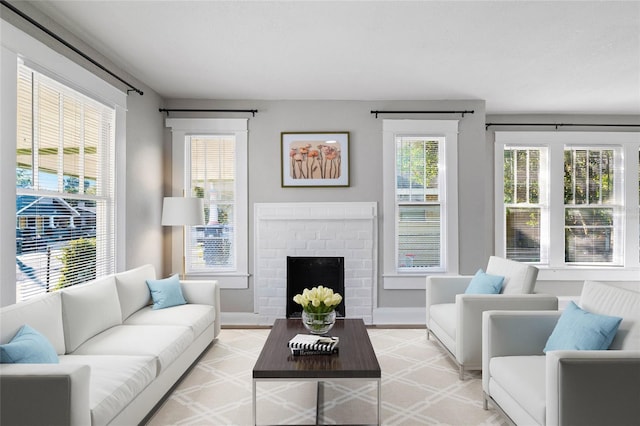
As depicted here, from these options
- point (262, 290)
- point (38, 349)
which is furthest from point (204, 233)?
point (38, 349)

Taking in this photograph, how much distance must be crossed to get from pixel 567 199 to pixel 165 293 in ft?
17.2

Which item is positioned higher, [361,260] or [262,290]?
[361,260]

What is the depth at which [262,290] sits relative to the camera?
469cm

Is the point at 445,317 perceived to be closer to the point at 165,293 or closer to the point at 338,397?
the point at 338,397

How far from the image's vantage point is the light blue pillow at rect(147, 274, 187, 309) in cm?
358

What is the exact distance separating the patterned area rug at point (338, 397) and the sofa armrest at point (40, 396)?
34.7 inches

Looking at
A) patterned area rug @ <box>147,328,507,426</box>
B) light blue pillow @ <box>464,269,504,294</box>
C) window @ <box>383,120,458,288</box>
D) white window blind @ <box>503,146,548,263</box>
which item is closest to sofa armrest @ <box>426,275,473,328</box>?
light blue pillow @ <box>464,269,504,294</box>

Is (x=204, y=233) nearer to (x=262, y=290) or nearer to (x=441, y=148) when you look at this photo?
(x=262, y=290)

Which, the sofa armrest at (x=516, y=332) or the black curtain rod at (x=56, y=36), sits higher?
the black curtain rod at (x=56, y=36)

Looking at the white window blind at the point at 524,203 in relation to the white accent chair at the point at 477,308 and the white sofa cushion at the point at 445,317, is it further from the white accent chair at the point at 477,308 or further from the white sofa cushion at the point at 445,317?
the white sofa cushion at the point at 445,317

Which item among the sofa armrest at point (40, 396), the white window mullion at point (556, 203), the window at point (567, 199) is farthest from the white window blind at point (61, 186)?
the white window mullion at point (556, 203)

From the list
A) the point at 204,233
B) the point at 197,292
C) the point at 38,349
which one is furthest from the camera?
the point at 204,233

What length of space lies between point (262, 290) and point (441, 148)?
110 inches

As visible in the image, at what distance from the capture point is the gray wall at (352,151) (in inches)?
187
